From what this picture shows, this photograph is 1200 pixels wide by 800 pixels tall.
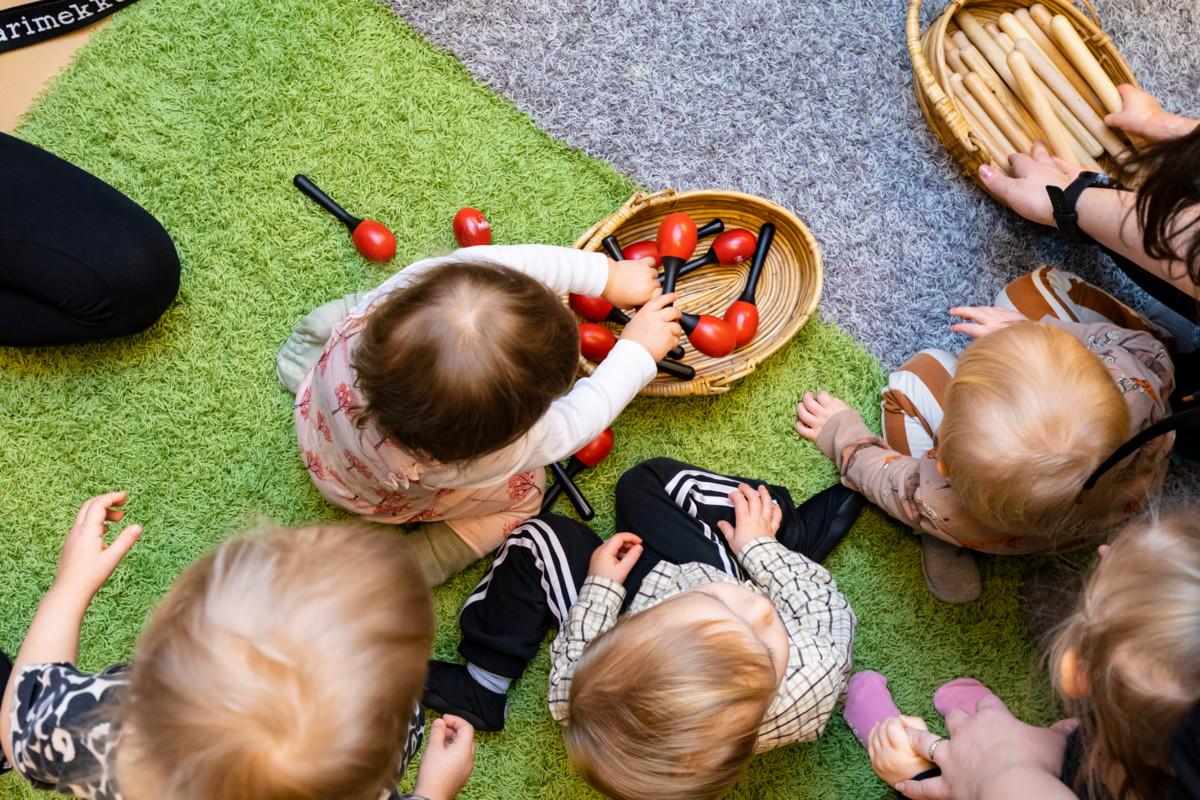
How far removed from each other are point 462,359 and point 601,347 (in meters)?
0.44

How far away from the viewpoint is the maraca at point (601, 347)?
1.28 m

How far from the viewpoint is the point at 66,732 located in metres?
0.89

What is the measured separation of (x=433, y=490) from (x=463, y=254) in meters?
0.29

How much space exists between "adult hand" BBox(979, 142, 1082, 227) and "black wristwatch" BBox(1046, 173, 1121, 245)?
2 cm

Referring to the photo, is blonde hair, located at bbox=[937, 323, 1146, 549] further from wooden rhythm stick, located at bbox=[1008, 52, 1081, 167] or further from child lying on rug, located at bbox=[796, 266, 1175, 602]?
wooden rhythm stick, located at bbox=[1008, 52, 1081, 167]

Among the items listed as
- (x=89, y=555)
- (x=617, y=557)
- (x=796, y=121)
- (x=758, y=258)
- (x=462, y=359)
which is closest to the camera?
(x=462, y=359)

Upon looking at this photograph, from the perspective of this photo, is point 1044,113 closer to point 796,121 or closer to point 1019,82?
point 1019,82

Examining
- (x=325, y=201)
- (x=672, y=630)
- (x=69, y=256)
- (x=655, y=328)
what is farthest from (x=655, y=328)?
(x=69, y=256)

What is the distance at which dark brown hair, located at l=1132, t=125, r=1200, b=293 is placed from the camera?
990mm

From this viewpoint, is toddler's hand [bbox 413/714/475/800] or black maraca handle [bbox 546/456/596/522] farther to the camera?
black maraca handle [bbox 546/456/596/522]

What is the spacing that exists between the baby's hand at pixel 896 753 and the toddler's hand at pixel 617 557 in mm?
392

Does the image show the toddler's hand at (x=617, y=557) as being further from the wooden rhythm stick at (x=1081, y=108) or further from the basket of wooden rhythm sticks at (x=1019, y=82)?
the wooden rhythm stick at (x=1081, y=108)

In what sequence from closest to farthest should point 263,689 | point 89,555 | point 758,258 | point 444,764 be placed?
point 263,689, point 89,555, point 444,764, point 758,258

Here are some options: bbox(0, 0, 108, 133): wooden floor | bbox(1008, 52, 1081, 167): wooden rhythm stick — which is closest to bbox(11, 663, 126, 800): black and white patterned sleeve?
bbox(0, 0, 108, 133): wooden floor
